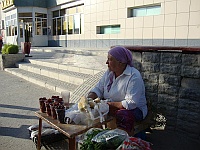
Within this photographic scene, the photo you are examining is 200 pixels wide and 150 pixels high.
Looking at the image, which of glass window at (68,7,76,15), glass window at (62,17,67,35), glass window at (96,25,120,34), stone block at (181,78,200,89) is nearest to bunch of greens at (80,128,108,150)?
stone block at (181,78,200,89)

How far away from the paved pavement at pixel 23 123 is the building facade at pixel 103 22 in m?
7.09

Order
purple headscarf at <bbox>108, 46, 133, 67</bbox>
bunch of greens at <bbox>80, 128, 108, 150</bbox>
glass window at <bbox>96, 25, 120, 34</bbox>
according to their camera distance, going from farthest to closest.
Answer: glass window at <bbox>96, 25, 120, 34</bbox>, purple headscarf at <bbox>108, 46, 133, 67</bbox>, bunch of greens at <bbox>80, 128, 108, 150</bbox>

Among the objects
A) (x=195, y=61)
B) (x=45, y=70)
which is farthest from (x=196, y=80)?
(x=45, y=70)

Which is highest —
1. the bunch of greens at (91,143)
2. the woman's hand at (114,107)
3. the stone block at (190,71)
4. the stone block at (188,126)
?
the stone block at (190,71)

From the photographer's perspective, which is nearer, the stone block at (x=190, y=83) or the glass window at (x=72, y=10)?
the stone block at (x=190, y=83)

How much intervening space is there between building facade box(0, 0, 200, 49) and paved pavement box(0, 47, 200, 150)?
23.3 ft

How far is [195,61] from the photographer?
2.88 m

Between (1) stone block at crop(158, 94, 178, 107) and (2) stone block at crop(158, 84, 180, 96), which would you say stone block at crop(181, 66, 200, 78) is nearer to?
(2) stone block at crop(158, 84, 180, 96)

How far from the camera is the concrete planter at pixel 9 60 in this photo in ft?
33.3

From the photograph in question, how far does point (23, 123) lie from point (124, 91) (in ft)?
7.52

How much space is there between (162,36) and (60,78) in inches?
285

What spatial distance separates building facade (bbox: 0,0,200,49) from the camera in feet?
35.4

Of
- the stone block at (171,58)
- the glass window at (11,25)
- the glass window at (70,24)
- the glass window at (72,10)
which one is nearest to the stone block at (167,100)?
the stone block at (171,58)

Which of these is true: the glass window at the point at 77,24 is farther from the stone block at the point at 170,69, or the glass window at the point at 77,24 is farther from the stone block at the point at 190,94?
the stone block at the point at 190,94
